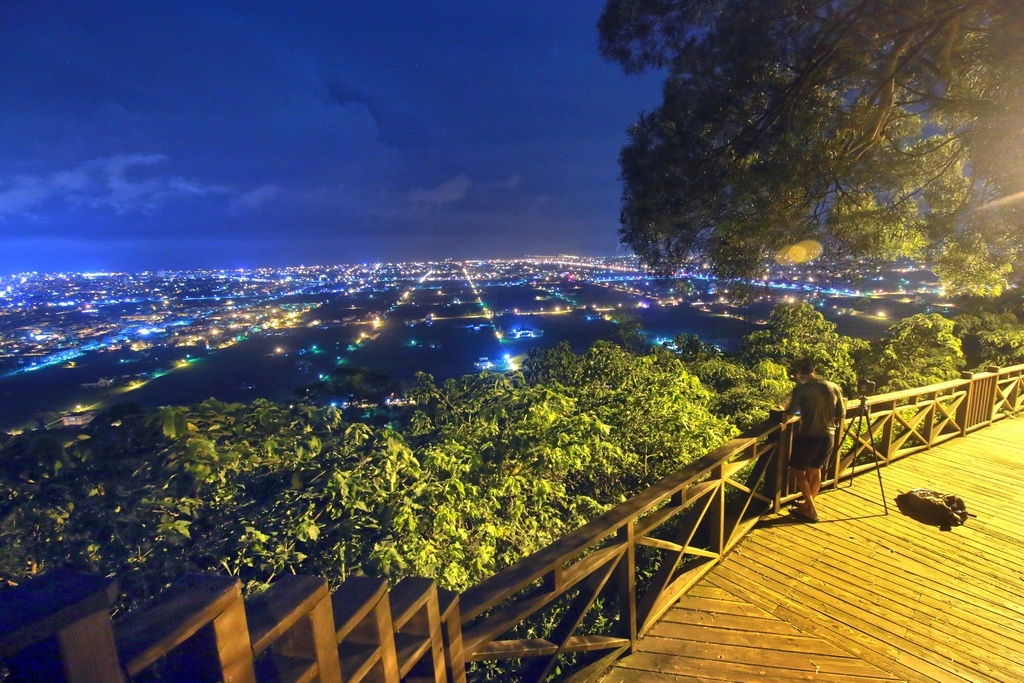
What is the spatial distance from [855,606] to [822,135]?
4.88 m

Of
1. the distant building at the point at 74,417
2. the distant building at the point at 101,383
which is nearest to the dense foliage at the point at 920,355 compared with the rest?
the distant building at the point at 74,417

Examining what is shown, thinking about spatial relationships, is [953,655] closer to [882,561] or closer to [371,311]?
[882,561]

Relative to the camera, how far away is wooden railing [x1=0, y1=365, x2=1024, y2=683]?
65cm

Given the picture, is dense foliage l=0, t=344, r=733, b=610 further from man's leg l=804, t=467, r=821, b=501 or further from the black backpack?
the black backpack

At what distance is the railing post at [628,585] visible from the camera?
8.30ft

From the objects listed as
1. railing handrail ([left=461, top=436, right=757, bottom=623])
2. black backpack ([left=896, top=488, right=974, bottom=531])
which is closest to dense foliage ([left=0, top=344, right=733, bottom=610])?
railing handrail ([left=461, top=436, right=757, bottom=623])

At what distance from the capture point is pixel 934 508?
402 cm

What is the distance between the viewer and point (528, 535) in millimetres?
3816

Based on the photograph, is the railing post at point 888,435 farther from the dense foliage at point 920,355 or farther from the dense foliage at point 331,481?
the dense foliage at point 920,355

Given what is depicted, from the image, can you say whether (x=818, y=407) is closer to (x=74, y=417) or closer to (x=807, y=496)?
(x=807, y=496)

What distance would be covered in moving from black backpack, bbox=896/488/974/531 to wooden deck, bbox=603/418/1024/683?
8 centimetres

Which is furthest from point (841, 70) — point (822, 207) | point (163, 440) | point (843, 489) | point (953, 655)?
point (163, 440)

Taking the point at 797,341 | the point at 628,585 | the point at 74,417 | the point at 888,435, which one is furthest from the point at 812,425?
the point at 74,417

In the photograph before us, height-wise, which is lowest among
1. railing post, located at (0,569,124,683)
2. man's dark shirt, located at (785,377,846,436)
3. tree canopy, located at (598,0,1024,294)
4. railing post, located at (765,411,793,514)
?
railing post, located at (765,411,793,514)
